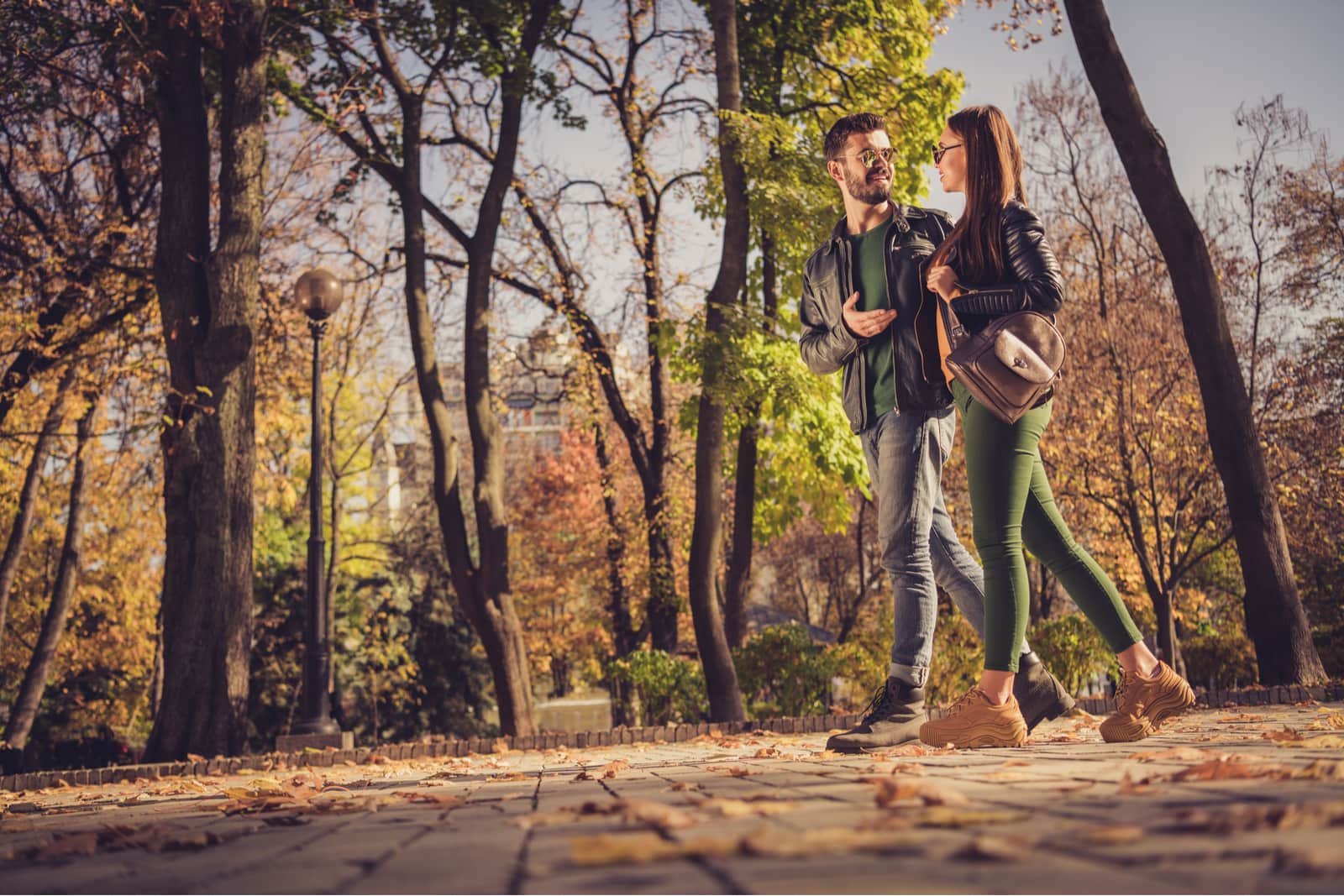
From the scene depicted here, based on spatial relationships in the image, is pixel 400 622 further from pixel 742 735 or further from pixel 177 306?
pixel 742 735

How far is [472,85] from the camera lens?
1609 cm

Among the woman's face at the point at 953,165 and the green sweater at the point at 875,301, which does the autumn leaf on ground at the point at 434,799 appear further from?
the woman's face at the point at 953,165

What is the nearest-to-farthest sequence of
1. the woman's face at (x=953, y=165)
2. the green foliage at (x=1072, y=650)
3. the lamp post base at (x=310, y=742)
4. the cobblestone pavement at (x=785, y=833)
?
the cobblestone pavement at (x=785, y=833), the woman's face at (x=953, y=165), the lamp post base at (x=310, y=742), the green foliage at (x=1072, y=650)

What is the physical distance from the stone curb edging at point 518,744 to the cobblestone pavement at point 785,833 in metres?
4.08

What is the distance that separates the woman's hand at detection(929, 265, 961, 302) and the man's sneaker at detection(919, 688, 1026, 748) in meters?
1.58

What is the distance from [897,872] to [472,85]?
16.1 metres

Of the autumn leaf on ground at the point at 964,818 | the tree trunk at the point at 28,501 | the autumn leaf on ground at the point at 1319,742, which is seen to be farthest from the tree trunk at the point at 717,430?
the tree trunk at the point at 28,501

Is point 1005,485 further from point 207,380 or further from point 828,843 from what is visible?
point 207,380

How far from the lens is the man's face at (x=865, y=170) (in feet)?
15.6

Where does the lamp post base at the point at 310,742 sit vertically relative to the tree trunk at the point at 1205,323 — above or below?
below

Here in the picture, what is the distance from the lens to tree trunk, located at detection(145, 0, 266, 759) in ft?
30.5

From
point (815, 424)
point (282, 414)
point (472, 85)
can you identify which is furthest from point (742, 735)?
point (282, 414)

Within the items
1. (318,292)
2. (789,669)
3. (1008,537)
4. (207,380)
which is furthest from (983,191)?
(318,292)

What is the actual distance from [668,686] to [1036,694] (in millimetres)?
7498
